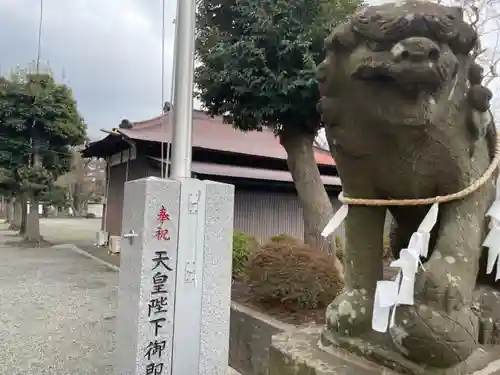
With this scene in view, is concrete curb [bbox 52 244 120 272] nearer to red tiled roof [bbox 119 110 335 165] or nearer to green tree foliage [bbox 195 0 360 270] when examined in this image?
Result: red tiled roof [bbox 119 110 335 165]

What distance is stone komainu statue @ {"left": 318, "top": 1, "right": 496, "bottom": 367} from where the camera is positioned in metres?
1.16

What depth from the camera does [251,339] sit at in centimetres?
418

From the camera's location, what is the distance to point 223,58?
18.4ft

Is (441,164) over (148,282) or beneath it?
over

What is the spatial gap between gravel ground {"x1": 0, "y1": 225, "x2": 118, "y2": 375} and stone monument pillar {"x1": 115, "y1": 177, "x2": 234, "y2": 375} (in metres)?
1.41

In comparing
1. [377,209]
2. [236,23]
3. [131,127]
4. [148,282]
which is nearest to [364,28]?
[377,209]

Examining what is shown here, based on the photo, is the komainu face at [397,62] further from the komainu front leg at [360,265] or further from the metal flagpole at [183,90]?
the metal flagpole at [183,90]

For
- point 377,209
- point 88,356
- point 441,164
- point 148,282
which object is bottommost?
point 88,356

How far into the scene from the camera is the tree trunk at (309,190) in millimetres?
6094

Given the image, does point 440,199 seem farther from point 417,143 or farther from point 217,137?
point 217,137

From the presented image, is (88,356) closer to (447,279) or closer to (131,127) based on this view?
(447,279)

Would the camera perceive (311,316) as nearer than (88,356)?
No

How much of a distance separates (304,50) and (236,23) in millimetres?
1046

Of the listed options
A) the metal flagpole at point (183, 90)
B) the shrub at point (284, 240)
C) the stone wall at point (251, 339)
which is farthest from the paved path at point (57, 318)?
the shrub at point (284, 240)
